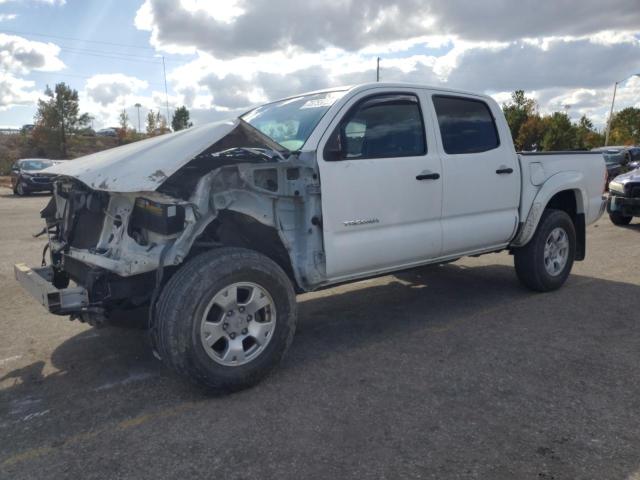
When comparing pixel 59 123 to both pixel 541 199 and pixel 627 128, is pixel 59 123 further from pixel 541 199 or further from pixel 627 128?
pixel 627 128

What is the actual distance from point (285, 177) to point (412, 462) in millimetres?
2021

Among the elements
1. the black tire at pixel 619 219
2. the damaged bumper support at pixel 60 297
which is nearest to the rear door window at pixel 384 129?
the damaged bumper support at pixel 60 297

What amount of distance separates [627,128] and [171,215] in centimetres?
6258

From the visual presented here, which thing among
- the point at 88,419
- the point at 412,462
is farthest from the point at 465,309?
the point at 88,419

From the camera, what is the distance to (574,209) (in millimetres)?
6234

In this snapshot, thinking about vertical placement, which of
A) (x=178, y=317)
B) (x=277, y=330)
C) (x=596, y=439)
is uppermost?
(x=178, y=317)

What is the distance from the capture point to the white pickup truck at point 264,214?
11.2 ft

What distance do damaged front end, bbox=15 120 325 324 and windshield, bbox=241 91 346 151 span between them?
341 millimetres

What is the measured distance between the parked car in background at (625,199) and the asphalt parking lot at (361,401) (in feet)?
19.2

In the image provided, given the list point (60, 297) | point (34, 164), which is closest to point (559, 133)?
point (34, 164)

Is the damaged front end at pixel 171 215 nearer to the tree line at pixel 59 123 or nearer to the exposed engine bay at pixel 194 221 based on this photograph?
the exposed engine bay at pixel 194 221

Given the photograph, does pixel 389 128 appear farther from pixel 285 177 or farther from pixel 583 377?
pixel 583 377

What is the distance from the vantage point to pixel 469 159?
4.96 meters

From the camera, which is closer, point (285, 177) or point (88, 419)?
point (88, 419)
